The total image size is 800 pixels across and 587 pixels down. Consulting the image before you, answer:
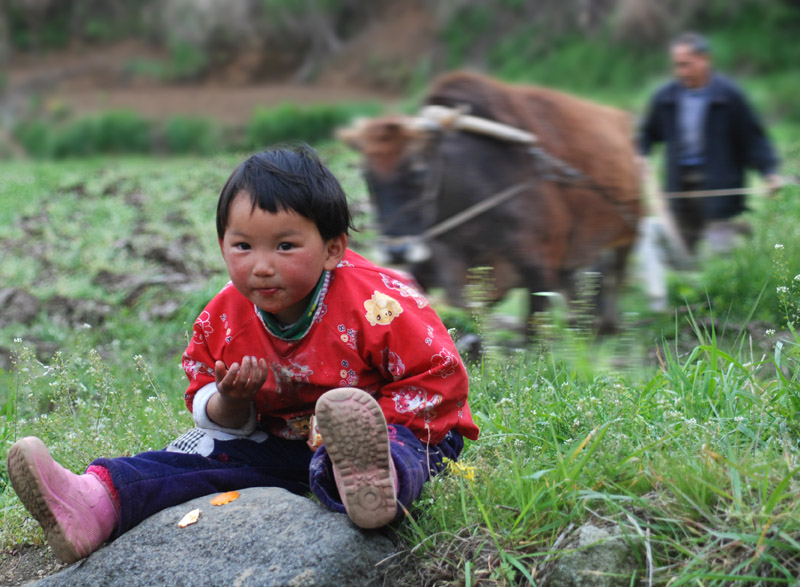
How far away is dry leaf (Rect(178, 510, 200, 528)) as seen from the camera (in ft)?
8.63

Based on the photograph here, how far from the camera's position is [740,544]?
216 centimetres

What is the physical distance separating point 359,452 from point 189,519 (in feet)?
2.12

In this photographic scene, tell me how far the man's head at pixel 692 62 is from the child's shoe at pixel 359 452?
440 cm

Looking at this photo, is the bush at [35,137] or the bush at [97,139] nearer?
the bush at [97,139]

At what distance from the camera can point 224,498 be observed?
2.74m

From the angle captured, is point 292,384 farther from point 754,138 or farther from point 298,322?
point 754,138

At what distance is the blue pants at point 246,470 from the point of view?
251 centimetres

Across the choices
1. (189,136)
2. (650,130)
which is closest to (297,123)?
(189,136)

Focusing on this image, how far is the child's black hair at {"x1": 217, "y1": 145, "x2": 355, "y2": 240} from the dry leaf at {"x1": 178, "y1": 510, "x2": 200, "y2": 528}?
30.9 inches

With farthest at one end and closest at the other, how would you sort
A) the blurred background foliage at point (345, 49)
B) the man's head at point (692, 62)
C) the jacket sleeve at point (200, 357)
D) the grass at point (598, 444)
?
the blurred background foliage at point (345, 49)
the man's head at point (692, 62)
the jacket sleeve at point (200, 357)
the grass at point (598, 444)

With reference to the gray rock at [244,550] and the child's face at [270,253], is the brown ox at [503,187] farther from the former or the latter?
the gray rock at [244,550]

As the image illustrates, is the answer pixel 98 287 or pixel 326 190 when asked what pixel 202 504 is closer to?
pixel 326 190

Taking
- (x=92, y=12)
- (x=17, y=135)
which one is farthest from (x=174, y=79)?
(x=17, y=135)

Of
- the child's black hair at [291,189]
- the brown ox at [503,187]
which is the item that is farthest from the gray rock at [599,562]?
the brown ox at [503,187]
